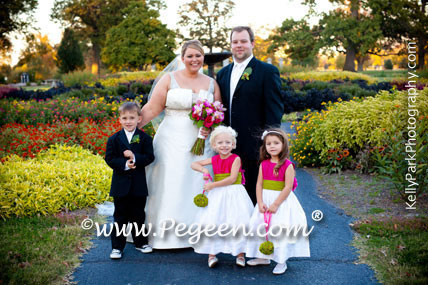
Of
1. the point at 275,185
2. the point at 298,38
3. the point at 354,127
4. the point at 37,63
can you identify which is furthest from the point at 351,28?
the point at 37,63

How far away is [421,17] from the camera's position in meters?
29.0

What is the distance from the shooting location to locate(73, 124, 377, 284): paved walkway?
336 centimetres

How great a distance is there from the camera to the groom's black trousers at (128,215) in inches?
152

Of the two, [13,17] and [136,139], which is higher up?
[13,17]

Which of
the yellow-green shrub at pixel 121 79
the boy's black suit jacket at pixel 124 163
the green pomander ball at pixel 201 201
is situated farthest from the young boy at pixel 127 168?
the yellow-green shrub at pixel 121 79

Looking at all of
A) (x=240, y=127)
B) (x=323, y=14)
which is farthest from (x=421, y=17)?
(x=240, y=127)

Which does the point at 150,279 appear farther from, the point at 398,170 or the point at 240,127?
the point at 398,170

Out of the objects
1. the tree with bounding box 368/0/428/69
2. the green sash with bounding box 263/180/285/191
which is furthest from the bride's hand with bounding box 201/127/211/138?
the tree with bounding box 368/0/428/69

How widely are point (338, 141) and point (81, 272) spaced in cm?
545

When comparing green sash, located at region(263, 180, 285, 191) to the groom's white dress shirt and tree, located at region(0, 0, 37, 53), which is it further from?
Answer: tree, located at region(0, 0, 37, 53)

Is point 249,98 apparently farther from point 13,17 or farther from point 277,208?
point 13,17

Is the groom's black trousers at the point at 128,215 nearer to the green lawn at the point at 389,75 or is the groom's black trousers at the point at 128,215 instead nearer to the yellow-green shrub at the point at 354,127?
the yellow-green shrub at the point at 354,127

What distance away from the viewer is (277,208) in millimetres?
3455

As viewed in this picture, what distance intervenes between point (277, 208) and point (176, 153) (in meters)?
1.28
